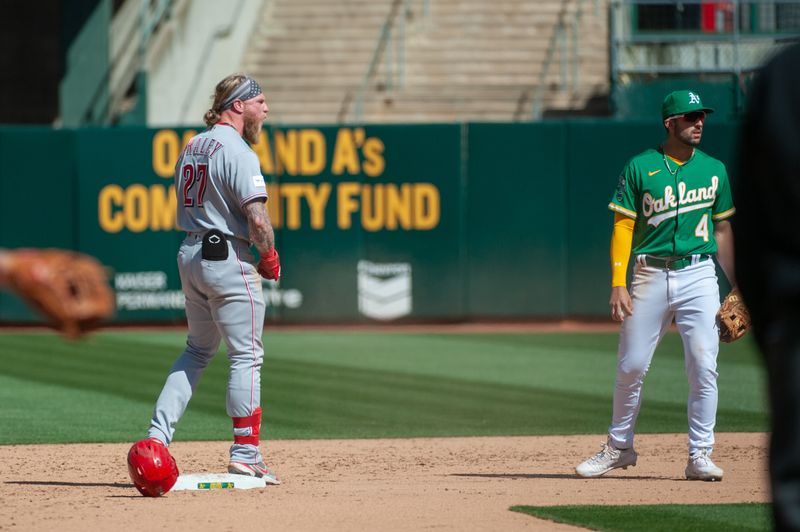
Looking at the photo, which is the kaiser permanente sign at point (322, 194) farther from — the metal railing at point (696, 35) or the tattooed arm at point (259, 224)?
the tattooed arm at point (259, 224)

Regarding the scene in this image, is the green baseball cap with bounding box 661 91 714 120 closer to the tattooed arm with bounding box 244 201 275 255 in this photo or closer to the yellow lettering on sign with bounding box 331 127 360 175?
the tattooed arm with bounding box 244 201 275 255

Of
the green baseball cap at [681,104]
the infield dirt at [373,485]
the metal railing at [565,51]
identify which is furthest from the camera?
the metal railing at [565,51]

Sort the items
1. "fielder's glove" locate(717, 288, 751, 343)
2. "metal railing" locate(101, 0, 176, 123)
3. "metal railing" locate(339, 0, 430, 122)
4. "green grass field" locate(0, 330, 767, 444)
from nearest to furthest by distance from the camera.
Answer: "fielder's glove" locate(717, 288, 751, 343)
"green grass field" locate(0, 330, 767, 444)
"metal railing" locate(101, 0, 176, 123)
"metal railing" locate(339, 0, 430, 122)

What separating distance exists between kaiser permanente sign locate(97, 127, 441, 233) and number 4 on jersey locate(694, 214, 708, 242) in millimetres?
11138

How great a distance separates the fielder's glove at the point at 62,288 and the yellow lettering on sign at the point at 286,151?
48.1 ft

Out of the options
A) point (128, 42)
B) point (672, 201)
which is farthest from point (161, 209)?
point (672, 201)

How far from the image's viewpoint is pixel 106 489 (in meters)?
7.10

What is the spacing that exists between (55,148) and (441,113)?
7226 mm

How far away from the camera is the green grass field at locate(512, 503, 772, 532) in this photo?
19.4 ft

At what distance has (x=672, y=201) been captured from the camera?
7250 millimetres

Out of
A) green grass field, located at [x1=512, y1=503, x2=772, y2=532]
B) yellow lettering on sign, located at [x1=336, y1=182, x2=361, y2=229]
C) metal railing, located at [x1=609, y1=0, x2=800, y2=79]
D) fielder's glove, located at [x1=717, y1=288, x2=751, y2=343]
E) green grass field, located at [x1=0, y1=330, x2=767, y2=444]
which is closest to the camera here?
green grass field, located at [x1=512, y1=503, x2=772, y2=532]

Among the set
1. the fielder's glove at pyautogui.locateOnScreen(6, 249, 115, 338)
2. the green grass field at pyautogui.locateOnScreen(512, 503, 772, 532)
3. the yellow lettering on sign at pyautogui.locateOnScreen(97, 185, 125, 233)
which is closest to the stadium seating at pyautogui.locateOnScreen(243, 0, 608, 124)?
the yellow lettering on sign at pyautogui.locateOnScreen(97, 185, 125, 233)

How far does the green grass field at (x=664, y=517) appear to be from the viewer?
19.4ft

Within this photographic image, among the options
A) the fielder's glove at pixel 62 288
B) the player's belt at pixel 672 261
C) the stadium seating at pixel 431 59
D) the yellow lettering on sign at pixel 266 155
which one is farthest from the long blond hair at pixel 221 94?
the stadium seating at pixel 431 59
